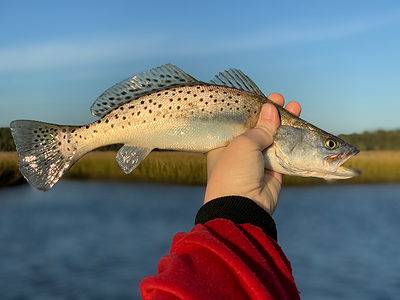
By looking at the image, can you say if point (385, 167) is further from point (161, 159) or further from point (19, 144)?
point (19, 144)

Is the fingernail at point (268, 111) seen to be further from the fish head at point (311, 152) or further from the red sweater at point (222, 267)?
the red sweater at point (222, 267)

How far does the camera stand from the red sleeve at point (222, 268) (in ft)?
7.18

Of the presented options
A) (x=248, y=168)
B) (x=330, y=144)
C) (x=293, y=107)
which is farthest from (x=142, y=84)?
(x=330, y=144)

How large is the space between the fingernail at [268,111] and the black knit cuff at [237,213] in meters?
0.87

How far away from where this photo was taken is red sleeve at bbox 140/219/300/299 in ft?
7.18

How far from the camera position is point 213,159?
3770 millimetres

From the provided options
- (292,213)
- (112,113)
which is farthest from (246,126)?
(292,213)

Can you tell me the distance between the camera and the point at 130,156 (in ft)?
12.7

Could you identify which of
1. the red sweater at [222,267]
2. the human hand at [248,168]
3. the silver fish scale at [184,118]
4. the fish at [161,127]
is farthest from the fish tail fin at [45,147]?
the red sweater at [222,267]


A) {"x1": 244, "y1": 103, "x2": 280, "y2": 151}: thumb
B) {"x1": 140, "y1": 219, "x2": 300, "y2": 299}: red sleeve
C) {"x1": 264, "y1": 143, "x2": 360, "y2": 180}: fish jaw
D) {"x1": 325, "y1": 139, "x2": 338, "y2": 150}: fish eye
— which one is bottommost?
{"x1": 140, "y1": 219, "x2": 300, "y2": 299}: red sleeve

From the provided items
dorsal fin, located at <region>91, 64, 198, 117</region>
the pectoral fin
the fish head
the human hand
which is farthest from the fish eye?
the pectoral fin

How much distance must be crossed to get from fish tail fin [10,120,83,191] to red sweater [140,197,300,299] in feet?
5.03

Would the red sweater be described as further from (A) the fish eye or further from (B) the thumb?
(A) the fish eye

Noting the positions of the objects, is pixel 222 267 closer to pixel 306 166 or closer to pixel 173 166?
pixel 306 166
